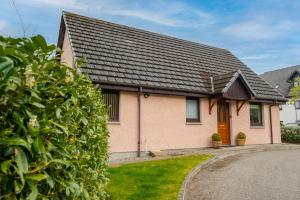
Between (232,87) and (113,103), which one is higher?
(232,87)

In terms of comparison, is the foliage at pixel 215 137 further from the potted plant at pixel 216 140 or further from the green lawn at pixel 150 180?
the green lawn at pixel 150 180

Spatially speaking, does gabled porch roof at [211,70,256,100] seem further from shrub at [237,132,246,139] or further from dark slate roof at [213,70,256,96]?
shrub at [237,132,246,139]

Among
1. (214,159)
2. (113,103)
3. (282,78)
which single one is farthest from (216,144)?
(282,78)

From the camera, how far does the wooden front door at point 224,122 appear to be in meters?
17.7

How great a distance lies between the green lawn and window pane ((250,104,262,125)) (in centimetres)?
940

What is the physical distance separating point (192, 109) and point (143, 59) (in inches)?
162

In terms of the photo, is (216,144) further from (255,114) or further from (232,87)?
(255,114)

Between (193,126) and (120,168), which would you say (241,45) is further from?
(120,168)

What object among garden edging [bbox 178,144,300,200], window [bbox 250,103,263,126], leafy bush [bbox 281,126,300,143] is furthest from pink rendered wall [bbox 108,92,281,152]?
leafy bush [bbox 281,126,300,143]

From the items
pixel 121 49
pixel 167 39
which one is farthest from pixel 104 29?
pixel 167 39

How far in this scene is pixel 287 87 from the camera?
5016 cm

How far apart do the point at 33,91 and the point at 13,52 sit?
0.32 m

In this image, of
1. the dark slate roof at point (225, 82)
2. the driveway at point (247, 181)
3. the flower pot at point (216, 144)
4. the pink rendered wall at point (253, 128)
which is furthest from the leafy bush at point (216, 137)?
the driveway at point (247, 181)

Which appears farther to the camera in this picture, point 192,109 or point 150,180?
point 192,109
